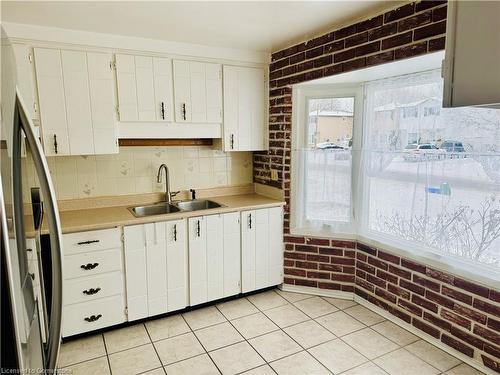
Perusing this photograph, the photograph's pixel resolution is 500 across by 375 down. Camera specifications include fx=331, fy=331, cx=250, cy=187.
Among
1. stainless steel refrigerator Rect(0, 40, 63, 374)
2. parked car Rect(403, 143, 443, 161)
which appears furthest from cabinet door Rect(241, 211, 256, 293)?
stainless steel refrigerator Rect(0, 40, 63, 374)

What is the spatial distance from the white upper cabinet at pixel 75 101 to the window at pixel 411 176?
1.64 m

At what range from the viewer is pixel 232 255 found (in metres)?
2.90

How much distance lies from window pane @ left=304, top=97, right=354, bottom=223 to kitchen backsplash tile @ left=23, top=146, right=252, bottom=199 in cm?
80

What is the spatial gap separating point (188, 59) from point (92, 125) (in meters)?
0.96

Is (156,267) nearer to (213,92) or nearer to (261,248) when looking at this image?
(261,248)

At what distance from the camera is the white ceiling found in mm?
1981

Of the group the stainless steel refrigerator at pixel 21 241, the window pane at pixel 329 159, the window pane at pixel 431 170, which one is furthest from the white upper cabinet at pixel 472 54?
the window pane at pixel 329 159

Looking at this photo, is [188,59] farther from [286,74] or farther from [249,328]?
[249,328]

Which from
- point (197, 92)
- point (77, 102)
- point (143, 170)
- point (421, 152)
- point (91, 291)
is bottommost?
point (91, 291)

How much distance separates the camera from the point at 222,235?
283 centimetres

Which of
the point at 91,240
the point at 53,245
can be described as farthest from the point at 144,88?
the point at 53,245

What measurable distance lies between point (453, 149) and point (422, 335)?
53.0 inches

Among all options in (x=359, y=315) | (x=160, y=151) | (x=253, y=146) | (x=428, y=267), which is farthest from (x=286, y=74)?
(x=359, y=315)

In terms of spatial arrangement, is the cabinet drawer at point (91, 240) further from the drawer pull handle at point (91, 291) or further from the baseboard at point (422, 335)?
the baseboard at point (422, 335)
